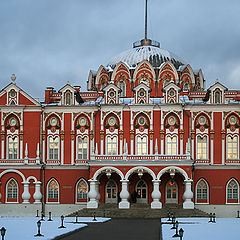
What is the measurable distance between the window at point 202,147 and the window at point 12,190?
19136mm

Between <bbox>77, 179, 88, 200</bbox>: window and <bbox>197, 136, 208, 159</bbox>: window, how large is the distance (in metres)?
12.1

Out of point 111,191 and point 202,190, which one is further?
point 111,191

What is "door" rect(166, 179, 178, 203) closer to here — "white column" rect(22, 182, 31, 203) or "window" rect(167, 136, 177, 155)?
"window" rect(167, 136, 177, 155)

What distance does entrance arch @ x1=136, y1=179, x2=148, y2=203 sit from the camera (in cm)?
6044

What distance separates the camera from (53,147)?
6247cm

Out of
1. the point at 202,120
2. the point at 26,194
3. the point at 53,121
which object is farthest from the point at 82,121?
the point at 202,120

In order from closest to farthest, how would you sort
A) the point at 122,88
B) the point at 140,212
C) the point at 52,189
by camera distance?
the point at 140,212, the point at 52,189, the point at 122,88

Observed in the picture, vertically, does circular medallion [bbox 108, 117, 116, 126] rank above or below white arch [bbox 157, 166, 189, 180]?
above

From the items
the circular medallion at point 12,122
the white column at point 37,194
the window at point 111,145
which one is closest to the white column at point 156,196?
the window at point 111,145

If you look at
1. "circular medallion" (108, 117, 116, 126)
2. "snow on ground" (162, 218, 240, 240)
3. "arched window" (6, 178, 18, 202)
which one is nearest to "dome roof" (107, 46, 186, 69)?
"circular medallion" (108, 117, 116, 126)

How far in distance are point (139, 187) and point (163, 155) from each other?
4.96m

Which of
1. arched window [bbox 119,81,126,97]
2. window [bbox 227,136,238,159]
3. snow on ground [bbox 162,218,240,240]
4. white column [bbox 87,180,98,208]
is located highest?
arched window [bbox 119,81,126,97]

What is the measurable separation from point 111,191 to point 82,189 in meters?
3.06

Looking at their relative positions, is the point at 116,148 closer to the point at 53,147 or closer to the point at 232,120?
the point at 53,147
